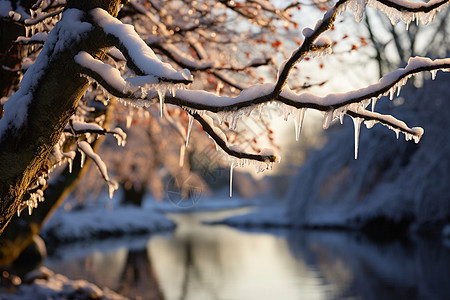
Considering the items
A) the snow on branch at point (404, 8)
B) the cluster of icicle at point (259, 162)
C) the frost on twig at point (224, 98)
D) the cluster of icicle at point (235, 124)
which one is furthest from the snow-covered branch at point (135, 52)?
the snow on branch at point (404, 8)

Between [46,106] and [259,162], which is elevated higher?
[46,106]

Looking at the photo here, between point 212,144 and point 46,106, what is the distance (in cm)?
268

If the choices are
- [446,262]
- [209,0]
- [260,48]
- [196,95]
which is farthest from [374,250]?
[196,95]

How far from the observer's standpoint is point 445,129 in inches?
595

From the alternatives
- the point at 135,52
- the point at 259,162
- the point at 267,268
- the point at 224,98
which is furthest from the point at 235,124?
the point at 267,268

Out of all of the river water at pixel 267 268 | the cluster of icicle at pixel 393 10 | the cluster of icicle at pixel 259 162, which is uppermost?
the cluster of icicle at pixel 393 10

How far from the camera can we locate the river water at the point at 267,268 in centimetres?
898

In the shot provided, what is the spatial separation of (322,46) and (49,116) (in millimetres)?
1683

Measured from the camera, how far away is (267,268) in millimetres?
11773

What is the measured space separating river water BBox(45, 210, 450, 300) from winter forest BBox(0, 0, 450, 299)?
0.08 m

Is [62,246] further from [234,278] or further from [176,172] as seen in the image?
[176,172]

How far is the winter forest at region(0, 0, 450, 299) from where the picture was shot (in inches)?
109

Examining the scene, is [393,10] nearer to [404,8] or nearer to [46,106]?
[404,8]

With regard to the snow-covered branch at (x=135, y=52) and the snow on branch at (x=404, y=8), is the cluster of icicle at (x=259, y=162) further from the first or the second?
the snow on branch at (x=404, y=8)
